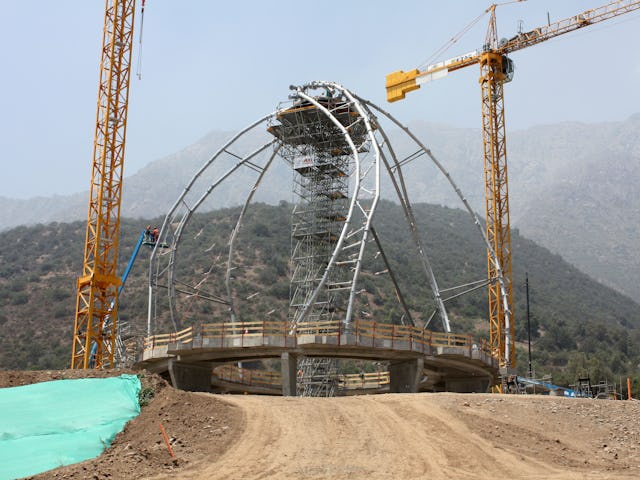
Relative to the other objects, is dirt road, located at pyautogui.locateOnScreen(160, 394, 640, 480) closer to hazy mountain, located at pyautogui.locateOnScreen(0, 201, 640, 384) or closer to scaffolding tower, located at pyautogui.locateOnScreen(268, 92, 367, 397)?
scaffolding tower, located at pyautogui.locateOnScreen(268, 92, 367, 397)

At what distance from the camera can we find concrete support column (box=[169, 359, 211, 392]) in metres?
42.7

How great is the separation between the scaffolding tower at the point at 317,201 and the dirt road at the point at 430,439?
18197 millimetres

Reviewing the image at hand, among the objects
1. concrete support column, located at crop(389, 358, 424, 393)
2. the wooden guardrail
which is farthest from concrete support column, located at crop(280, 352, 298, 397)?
concrete support column, located at crop(389, 358, 424, 393)

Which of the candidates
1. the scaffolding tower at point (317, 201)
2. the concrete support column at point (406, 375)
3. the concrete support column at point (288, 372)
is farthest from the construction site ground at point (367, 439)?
the scaffolding tower at point (317, 201)

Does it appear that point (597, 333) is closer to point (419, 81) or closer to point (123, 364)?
point (419, 81)

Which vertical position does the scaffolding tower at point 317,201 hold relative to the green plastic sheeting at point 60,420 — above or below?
above

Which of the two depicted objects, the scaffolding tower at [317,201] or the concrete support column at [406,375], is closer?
the concrete support column at [406,375]

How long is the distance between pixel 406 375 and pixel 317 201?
549 inches

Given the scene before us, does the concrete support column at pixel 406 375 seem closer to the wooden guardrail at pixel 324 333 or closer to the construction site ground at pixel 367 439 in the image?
the wooden guardrail at pixel 324 333

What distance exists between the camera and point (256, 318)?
9175 cm

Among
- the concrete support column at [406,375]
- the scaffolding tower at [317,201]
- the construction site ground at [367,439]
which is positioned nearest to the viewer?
the construction site ground at [367,439]

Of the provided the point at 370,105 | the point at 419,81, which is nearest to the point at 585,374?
the point at 419,81

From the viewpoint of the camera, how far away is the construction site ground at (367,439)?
772 inches

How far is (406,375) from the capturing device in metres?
42.4
